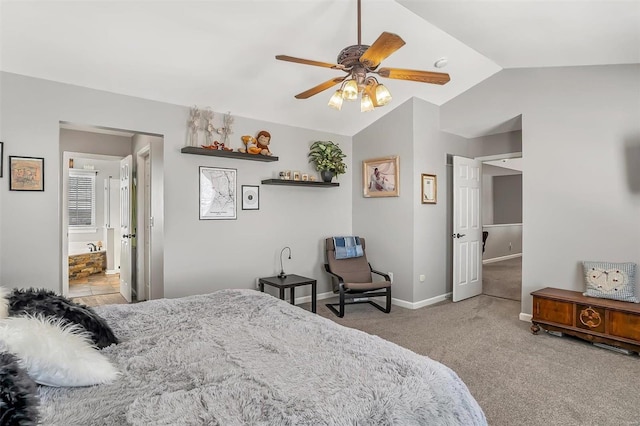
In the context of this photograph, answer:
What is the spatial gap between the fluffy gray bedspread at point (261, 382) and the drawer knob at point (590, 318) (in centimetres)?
259

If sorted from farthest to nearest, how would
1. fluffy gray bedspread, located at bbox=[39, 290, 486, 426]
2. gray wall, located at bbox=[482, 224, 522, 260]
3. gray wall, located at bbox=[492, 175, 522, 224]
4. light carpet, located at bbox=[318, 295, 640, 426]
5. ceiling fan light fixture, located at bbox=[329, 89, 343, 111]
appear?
gray wall, located at bbox=[492, 175, 522, 224] → gray wall, located at bbox=[482, 224, 522, 260] → ceiling fan light fixture, located at bbox=[329, 89, 343, 111] → light carpet, located at bbox=[318, 295, 640, 426] → fluffy gray bedspread, located at bbox=[39, 290, 486, 426]

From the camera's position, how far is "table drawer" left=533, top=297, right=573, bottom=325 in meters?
3.36

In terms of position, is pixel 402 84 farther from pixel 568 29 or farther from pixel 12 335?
pixel 12 335

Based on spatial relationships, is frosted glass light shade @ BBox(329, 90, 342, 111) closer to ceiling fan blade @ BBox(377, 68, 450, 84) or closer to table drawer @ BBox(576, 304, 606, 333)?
ceiling fan blade @ BBox(377, 68, 450, 84)

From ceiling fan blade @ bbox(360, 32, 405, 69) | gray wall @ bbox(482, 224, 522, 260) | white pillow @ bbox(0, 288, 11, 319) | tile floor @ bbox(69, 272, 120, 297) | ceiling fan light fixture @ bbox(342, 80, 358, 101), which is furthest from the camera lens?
gray wall @ bbox(482, 224, 522, 260)

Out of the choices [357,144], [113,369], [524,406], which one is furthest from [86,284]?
[524,406]

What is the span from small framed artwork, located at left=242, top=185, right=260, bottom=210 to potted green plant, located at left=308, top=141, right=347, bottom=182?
947mm

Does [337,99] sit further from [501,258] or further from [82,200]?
[501,258]

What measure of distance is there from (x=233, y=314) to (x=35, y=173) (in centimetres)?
237

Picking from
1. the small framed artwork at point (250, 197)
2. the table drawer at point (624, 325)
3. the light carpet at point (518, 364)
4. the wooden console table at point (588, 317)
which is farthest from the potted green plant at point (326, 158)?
the table drawer at point (624, 325)

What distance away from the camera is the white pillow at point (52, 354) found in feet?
3.72

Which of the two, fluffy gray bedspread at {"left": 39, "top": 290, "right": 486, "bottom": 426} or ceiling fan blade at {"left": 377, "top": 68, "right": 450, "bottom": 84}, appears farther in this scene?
ceiling fan blade at {"left": 377, "top": 68, "right": 450, "bottom": 84}

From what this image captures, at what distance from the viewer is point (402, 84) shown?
4242 mm

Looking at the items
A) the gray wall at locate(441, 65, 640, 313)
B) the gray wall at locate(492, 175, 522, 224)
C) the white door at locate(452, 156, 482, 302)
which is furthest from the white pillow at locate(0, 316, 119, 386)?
the gray wall at locate(492, 175, 522, 224)
